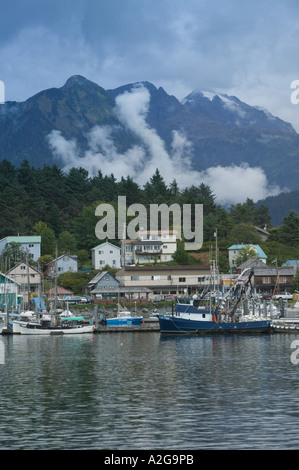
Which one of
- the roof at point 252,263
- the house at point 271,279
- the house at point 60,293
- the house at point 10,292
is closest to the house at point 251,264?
the roof at point 252,263

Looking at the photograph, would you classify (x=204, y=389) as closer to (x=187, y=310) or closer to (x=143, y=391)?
(x=143, y=391)

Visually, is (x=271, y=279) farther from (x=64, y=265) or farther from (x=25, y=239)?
(x=25, y=239)

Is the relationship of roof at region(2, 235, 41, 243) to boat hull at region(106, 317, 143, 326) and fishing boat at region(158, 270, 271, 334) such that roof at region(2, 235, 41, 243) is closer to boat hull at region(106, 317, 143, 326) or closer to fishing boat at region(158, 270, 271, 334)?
boat hull at region(106, 317, 143, 326)

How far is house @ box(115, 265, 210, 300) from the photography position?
114 m

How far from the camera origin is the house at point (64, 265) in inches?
4862

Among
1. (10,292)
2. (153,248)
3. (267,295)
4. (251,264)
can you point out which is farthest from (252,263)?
(10,292)

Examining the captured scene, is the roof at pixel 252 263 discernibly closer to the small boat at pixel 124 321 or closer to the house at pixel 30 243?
the small boat at pixel 124 321

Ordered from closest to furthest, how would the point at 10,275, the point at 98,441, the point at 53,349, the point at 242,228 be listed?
the point at 98,441 < the point at 53,349 < the point at 10,275 < the point at 242,228

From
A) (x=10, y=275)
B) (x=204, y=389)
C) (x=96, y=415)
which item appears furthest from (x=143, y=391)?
(x=10, y=275)

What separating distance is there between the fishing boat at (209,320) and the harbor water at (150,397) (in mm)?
12030

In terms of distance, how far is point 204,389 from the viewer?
42188mm
